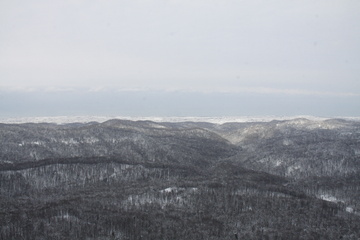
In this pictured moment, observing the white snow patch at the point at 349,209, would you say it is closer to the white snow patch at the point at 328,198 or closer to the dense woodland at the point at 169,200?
the dense woodland at the point at 169,200

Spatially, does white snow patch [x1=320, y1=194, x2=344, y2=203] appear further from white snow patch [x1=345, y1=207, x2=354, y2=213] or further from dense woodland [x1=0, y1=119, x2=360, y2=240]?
white snow patch [x1=345, y1=207, x2=354, y2=213]

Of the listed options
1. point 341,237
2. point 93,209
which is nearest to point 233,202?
point 341,237

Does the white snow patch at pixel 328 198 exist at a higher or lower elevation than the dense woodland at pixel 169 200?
lower

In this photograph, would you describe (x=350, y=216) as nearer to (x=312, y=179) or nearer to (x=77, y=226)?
(x=312, y=179)

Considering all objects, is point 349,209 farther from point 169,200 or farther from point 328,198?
point 169,200

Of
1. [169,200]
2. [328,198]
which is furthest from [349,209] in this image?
[169,200]

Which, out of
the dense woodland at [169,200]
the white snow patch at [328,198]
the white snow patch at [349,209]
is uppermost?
the dense woodland at [169,200]

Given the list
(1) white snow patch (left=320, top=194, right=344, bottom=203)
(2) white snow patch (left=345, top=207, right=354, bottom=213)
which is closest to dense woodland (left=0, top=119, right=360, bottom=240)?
(1) white snow patch (left=320, top=194, right=344, bottom=203)

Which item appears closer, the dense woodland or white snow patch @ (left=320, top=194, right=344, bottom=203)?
the dense woodland

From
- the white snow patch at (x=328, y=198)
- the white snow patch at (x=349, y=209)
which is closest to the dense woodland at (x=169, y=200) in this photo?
the white snow patch at (x=328, y=198)

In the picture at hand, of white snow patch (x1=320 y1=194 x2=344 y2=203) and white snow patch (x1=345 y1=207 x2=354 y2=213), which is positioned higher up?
white snow patch (x1=345 y1=207 x2=354 y2=213)

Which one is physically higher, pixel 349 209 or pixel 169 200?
pixel 169 200
